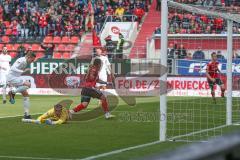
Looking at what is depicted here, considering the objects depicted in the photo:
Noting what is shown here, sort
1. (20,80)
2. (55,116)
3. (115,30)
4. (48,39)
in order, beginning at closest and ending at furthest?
(55,116) < (20,80) < (115,30) < (48,39)

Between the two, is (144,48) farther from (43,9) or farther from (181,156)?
(181,156)

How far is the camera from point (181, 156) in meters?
1.60

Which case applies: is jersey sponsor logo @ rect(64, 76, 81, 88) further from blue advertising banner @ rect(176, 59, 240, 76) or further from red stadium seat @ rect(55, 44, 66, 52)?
red stadium seat @ rect(55, 44, 66, 52)

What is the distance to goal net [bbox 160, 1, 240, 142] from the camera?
13.7 m

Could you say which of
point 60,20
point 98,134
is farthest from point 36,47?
point 98,134

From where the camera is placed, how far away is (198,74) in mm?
31672

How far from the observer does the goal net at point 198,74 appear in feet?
45.0

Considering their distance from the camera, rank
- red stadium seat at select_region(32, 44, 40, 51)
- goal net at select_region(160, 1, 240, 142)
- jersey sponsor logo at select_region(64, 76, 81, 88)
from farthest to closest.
A: red stadium seat at select_region(32, 44, 40, 51), jersey sponsor logo at select_region(64, 76, 81, 88), goal net at select_region(160, 1, 240, 142)

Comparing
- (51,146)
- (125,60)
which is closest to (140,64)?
(125,60)

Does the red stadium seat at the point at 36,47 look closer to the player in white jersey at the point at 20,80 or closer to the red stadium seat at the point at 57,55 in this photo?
the red stadium seat at the point at 57,55

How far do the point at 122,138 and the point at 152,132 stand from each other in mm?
1402

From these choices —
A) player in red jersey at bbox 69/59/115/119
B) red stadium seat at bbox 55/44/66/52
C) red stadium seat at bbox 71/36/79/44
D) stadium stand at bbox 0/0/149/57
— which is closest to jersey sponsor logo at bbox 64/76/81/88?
stadium stand at bbox 0/0/149/57

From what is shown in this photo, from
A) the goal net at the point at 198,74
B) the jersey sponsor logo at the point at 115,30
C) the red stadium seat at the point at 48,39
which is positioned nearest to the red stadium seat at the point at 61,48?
the red stadium seat at the point at 48,39

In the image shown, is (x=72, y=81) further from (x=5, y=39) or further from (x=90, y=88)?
(x=90, y=88)
